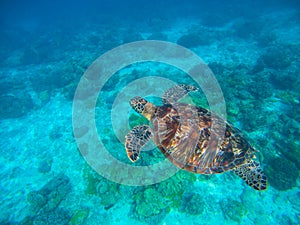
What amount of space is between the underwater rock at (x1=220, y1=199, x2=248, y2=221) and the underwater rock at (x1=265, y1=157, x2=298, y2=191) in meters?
1.64

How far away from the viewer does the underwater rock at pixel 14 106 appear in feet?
39.8

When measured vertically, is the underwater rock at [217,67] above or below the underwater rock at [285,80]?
below

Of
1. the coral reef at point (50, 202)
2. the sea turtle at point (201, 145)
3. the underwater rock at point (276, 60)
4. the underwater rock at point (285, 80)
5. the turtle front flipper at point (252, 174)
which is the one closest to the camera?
the turtle front flipper at point (252, 174)

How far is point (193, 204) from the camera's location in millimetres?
5996

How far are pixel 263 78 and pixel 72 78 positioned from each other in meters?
14.3

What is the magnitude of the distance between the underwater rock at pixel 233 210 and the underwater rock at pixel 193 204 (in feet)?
2.55

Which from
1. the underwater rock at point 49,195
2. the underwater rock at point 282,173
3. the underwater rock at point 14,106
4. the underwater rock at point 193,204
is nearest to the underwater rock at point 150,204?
the underwater rock at point 193,204

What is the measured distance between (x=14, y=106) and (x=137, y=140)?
12.6 metres

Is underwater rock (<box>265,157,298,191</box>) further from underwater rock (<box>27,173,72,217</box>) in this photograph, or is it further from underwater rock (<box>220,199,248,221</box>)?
underwater rock (<box>27,173,72,217</box>)

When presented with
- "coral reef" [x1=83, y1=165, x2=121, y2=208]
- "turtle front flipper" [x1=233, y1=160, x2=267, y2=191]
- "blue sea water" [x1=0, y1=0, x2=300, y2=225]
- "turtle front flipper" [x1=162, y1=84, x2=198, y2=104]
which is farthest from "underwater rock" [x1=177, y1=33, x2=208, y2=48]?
"coral reef" [x1=83, y1=165, x2=121, y2=208]

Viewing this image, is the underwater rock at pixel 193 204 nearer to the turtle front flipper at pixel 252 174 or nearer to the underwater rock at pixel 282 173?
the turtle front flipper at pixel 252 174

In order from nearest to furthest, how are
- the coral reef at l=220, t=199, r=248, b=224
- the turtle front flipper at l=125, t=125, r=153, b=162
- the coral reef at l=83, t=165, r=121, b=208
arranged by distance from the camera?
1. the turtle front flipper at l=125, t=125, r=153, b=162
2. the coral reef at l=220, t=199, r=248, b=224
3. the coral reef at l=83, t=165, r=121, b=208

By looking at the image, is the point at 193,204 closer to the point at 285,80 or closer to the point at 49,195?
the point at 49,195

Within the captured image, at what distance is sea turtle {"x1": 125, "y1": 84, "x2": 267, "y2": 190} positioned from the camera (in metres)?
4.57
